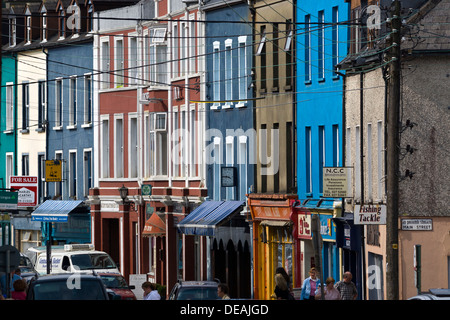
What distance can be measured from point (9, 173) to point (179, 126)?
1985 centimetres

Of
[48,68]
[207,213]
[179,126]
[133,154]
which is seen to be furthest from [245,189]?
[48,68]

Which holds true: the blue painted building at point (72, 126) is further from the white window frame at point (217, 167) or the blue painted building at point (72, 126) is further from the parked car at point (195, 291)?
the parked car at point (195, 291)

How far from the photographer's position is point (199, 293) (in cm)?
2777

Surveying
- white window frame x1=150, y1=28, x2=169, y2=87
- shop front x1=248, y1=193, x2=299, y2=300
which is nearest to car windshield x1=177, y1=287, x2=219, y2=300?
shop front x1=248, y1=193, x2=299, y2=300

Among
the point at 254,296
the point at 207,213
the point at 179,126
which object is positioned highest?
the point at 179,126

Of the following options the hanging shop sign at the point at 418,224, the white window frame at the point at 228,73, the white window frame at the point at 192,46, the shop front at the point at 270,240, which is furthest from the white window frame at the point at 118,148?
the hanging shop sign at the point at 418,224

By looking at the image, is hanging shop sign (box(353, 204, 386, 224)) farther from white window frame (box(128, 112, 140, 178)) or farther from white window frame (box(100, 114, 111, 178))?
white window frame (box(100, 114, 111, 178))

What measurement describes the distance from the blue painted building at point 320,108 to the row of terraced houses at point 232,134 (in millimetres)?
76

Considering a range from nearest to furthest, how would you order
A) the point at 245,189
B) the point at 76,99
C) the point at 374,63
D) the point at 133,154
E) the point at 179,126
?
the point at 374,63
the point at 245,189
the point at 179,126
the point at 133,154
the point at 76,99

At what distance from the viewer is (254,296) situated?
46344 mm

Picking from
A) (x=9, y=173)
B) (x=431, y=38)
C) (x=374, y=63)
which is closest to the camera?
(x=431, y=38)

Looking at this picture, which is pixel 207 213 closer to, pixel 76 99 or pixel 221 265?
pixel 221 265

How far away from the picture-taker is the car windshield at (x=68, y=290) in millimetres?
22734

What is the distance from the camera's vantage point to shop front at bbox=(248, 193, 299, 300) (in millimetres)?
43125
